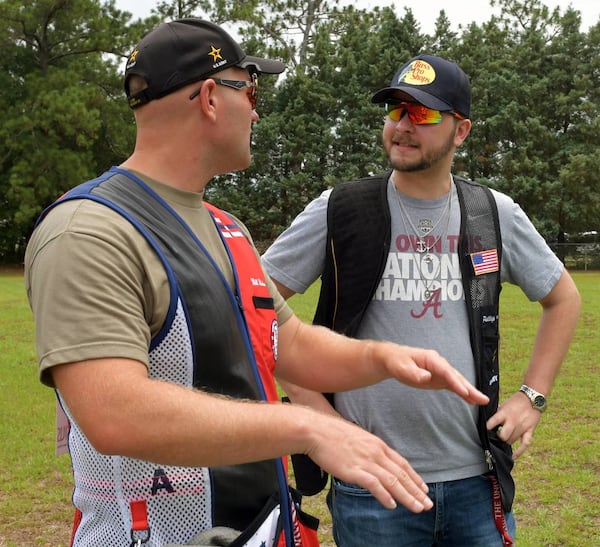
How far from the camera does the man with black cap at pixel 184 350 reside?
1.55 meters

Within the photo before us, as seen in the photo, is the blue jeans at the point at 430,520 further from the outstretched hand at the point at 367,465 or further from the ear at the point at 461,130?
the ear at the point at 461,130

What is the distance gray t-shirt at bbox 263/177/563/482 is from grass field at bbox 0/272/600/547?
242 centimetres

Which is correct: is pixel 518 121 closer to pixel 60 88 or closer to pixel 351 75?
pixel 351 75

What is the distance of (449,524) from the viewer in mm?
2854

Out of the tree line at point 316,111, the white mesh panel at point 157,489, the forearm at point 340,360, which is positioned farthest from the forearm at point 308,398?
the tree line at point 316,111

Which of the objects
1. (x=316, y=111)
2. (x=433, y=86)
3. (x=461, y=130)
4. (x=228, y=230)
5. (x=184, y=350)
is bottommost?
(x=316, y=111)

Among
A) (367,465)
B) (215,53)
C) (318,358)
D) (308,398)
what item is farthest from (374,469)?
(308,398)

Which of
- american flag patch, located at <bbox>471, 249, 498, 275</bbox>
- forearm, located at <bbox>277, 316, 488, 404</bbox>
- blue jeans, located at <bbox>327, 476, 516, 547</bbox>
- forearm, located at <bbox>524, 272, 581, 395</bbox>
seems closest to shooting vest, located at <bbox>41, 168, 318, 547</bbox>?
forearm, located at <bbox>277, 316, 488, 404</bbox>

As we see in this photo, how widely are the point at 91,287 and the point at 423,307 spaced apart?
5.25 ft

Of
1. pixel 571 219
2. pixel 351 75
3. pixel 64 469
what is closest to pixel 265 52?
pixel 351 75

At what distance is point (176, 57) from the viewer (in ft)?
6.63

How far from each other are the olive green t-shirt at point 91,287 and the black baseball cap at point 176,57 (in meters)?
0.41

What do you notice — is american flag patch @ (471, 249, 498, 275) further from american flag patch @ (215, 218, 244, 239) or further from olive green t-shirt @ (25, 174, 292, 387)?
olive green t-shirt @ (25, 174, 292, 387)

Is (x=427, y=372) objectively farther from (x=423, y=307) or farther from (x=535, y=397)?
(x=535, y=397)
